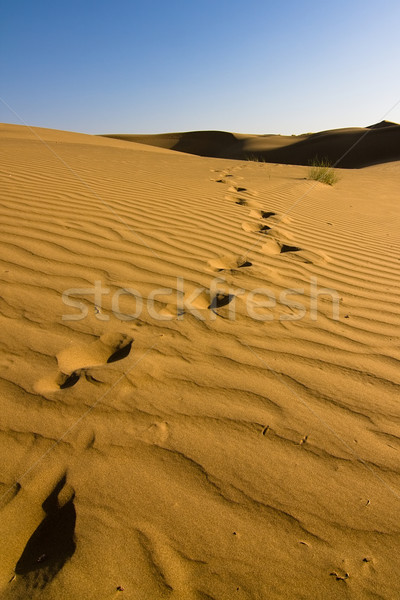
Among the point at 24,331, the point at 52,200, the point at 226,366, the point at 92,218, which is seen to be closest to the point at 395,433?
the point at 226,366

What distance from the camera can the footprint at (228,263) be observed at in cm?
287

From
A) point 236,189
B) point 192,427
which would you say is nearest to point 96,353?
point 192,427

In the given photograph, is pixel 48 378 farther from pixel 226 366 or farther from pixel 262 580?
pixel 262 580

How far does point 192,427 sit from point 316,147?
83.9 ft

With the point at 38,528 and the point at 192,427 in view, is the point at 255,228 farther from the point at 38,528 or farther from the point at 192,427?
the point at 38,528

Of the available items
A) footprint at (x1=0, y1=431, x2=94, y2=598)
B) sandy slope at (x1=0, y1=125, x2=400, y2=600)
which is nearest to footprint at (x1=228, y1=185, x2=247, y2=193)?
sandy slope at (x1=0, y1=125, x2=400, y2=600)

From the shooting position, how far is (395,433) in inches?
59.4

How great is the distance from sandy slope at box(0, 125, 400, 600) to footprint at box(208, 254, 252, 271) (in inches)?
0.6

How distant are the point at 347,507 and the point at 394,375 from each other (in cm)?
78

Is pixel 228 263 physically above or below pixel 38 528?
above

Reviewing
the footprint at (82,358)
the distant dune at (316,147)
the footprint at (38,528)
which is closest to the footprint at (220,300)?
the footprint at (82,358)

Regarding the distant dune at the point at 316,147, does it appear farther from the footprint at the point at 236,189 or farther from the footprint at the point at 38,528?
the footprint at the point at 38,528

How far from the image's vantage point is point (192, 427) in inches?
58.7

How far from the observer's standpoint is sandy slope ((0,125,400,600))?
3.56 ft
